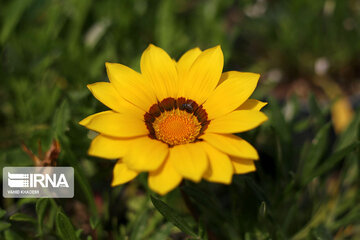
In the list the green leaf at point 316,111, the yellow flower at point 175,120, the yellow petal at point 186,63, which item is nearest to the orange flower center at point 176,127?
the yellow flower at point 175,120

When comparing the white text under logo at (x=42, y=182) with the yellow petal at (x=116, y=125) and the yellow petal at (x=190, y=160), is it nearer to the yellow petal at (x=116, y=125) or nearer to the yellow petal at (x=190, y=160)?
the yellow petal at (x=116, y=125)

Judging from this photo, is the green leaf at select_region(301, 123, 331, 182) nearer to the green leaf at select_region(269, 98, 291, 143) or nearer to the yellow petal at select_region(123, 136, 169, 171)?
the green leaf at select_region(269, 98, 291, 143)

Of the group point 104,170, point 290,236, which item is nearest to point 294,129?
point 290,236

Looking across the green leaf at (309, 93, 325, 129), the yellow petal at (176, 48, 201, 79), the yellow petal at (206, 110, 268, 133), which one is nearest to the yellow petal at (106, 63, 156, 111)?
the yellow petal at (176, 48, 201, 79)

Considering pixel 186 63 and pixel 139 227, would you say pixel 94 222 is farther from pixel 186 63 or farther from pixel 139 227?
pixel 186 63

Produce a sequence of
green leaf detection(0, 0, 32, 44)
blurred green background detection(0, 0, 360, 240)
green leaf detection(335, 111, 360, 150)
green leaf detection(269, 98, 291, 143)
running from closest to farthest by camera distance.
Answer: blurred green background detection(0, 0, 360, 240), green leaf detection(269, 98, 291, 143), green leaf detection(335, 111, 360, 150), green leaf detection(0, 0, 32, 44)

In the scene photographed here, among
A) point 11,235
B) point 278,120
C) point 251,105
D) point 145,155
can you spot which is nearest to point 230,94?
point 251,105

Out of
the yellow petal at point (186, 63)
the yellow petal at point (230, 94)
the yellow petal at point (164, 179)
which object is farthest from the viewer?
the yellow petal at point (186, 63)

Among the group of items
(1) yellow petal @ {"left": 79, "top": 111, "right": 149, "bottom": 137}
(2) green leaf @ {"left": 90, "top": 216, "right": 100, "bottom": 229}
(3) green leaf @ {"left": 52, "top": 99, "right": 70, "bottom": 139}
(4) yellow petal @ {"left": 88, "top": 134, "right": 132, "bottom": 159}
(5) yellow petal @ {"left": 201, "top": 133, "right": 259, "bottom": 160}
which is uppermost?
(3) green leaf @ {"left": 52, "top": 99, "right": 70, "bottom": 139}
